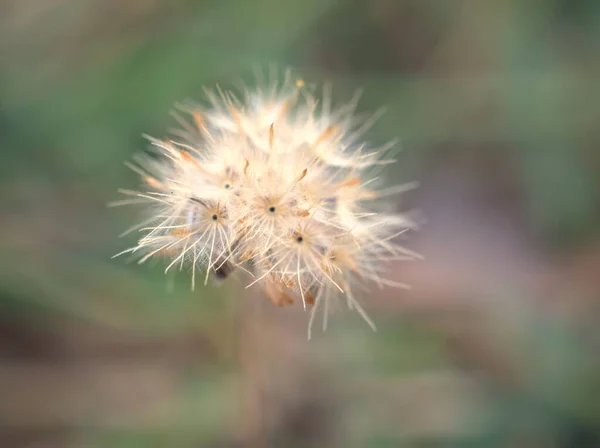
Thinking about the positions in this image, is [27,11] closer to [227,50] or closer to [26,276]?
[227,50]

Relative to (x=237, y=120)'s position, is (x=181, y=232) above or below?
below

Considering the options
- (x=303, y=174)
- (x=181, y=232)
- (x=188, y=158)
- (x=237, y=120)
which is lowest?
(x=181, y=232)

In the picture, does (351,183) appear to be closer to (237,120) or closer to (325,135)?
(325,135)

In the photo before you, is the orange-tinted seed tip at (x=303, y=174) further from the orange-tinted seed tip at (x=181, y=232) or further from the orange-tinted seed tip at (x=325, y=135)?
the orange-tinted seed tip at (x=181, y=232)

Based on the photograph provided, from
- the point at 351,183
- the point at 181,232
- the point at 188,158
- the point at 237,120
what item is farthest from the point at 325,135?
the point at 181,232

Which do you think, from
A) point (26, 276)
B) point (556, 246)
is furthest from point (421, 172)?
point (26, 276)

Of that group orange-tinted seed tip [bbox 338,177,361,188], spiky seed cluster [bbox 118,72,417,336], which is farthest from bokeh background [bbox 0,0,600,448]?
orange-tinted seed tip [bbox 338,177,361,188]

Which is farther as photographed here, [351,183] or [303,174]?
[351,183]
